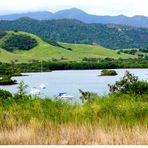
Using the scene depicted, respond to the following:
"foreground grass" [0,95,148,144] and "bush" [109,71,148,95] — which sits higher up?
"foreground grass" [0,95,148,144]

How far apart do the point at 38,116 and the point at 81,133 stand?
1482mm

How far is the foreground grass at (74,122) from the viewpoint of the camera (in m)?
9.16

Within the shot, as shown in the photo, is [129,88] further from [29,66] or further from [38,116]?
[29,66]

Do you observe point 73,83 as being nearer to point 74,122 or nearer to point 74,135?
point 74,122

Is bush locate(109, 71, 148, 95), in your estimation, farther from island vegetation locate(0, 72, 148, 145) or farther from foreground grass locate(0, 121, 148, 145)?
foreground grass locate(0, 121, 148, 145)

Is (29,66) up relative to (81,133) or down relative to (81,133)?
down

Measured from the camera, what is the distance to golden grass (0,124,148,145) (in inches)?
354

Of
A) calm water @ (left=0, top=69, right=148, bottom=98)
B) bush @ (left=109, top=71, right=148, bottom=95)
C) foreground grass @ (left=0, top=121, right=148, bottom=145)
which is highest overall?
foreground grass @ (left=0, top=121, right=148, bottom=145)

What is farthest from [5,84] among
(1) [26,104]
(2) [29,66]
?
(1) [26,104]

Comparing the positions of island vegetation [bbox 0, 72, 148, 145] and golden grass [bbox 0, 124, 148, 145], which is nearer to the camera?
golden grass [bbox 0, 124, 148, 145]

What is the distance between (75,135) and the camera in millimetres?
9273

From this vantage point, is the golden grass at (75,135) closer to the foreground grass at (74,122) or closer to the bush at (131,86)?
the foreground grass at (74,122)

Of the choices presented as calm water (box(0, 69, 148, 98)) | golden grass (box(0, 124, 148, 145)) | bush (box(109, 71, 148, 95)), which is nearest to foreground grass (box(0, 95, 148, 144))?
golden grass (box(0, 124, 148, 145))

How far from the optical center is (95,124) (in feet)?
32.5
